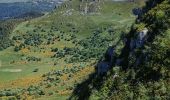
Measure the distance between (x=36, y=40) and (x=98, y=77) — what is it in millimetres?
149162

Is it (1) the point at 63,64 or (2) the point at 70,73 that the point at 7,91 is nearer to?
(2) the point at 70,73

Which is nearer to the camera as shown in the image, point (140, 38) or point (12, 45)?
point (140, 38)

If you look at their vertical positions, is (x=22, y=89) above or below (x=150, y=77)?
below

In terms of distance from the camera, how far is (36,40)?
196500 mm

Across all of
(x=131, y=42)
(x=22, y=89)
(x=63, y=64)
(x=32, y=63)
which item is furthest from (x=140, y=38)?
(x=32, y=63)

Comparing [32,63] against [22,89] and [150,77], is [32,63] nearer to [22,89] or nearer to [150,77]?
[22,89]

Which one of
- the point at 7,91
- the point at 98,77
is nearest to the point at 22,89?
the point at 7,91

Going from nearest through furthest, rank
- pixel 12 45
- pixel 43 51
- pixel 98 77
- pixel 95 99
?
pixel 95 99 → pixel 98 77 → pixel 43 51 → pixel 12 45

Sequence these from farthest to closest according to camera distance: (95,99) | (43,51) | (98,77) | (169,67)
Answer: (43,51)
(98,77)
(95,99)
(169,67)

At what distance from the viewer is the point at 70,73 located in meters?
115

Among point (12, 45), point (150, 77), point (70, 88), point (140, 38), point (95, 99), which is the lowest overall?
point (12, 45)

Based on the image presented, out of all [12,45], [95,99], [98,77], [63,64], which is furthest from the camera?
[12,45]

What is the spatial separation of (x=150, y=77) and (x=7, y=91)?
6041 centimetres

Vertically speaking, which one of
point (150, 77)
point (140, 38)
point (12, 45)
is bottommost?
point (12, 45)
